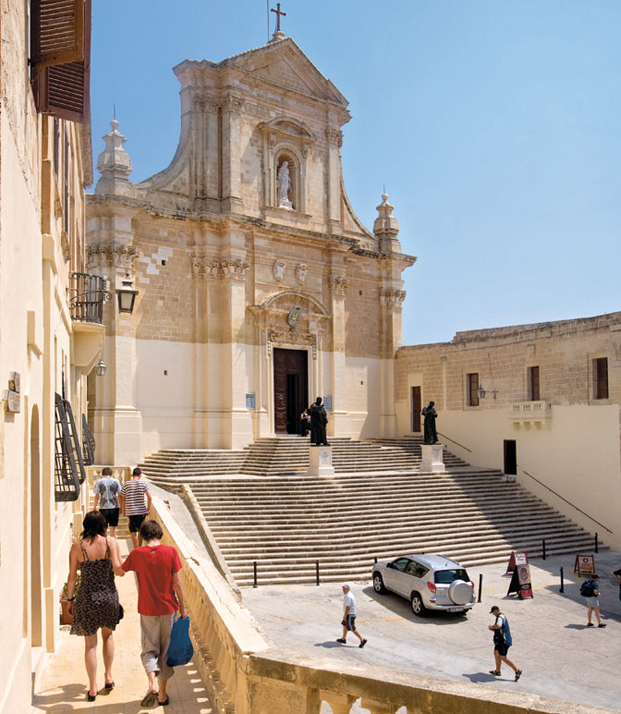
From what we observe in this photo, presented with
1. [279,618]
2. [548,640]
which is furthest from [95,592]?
[548,640]

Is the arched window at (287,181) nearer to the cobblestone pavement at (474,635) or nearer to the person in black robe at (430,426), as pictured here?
the person in black robe at (430,426)

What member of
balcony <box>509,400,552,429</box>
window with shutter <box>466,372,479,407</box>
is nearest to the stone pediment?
window with shutter <box>466,372,479,407</box>

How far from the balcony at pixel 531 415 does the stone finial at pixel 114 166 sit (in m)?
15.6

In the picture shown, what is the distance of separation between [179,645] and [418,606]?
1054 cm

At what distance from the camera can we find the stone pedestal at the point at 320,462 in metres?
23.0

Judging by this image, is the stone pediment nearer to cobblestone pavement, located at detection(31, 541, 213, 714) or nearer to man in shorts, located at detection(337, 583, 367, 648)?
man in shorts, located at detection(337, 583, 367, 648)

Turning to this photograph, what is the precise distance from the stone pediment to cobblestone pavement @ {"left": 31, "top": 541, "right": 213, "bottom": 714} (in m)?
23.5

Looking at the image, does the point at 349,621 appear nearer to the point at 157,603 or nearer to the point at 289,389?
the point at 157,603

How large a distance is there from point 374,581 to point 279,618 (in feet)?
10.9

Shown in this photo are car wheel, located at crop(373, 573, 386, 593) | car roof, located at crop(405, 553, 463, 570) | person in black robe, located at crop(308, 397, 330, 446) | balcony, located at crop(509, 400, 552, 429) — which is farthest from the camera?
balcony, located at crop(509, 400, 552, 429)

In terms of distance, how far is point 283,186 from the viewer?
2911 cm

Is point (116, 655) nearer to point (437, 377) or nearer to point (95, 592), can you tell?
point (95, 592)

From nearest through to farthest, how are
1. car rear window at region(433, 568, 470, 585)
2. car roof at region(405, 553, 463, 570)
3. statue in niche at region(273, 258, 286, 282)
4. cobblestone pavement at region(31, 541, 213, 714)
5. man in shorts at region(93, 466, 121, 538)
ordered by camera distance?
cobblestone pavement at region(31, 541, 213, 714)
man in shorts at region(93, 466, 121, 538)
car rear window at region(433, 568, 470, 585)
car roof at region(405, 553, 463, 570)
statue in niche at region(273, 258, 286, 282)

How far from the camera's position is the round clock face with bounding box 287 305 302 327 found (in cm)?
2828
